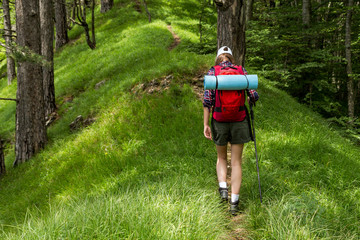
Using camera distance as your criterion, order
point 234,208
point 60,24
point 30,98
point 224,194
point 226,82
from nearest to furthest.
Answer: point 226,82 → point 234,208 → point 224,194 → point 30,98 → point 60,24

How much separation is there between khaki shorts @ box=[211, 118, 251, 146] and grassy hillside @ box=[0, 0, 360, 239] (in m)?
0.79

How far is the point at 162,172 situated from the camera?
13.5ft

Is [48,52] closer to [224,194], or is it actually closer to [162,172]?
[162,172]

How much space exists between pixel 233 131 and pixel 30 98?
21.1ft

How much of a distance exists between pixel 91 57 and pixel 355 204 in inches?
487

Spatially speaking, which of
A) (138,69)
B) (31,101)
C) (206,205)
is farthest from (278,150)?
(31,101)

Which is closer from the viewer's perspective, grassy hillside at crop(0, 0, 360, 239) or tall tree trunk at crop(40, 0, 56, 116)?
grassy hillside at crop(0, 0, 360, 239)

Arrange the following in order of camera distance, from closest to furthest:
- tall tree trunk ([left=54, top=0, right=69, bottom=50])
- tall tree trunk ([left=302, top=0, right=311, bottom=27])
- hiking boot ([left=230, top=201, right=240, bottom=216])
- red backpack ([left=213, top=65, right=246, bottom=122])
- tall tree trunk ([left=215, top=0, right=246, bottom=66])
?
red backpack ([left=213, top=65, right=246, bottom=122]) → hiking boot ([left=230, top=201, right=240, bottom=216]) → tall tree trunk ([left=215, top=0, right=246, bottom=66]) → tall tree trunk ([left=302, top=0, right=311, bottom=27]) → tall tree trunk ([left=54, top=0, right=69, bottom=50])

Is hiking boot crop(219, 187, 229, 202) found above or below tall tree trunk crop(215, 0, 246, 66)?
below

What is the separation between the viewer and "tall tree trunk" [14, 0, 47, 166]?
269 inches

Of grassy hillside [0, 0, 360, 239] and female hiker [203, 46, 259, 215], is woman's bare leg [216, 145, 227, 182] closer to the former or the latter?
female hiker [203, 46, 259, 215]

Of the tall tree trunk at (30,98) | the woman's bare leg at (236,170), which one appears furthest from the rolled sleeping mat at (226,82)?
the tall tree trunk at (30,98)

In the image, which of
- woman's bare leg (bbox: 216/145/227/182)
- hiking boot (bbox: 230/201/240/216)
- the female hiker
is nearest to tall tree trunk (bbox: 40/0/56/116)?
the female hiker

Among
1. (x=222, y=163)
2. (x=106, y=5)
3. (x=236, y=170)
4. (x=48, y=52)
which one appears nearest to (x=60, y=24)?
(x=106, y=5)
